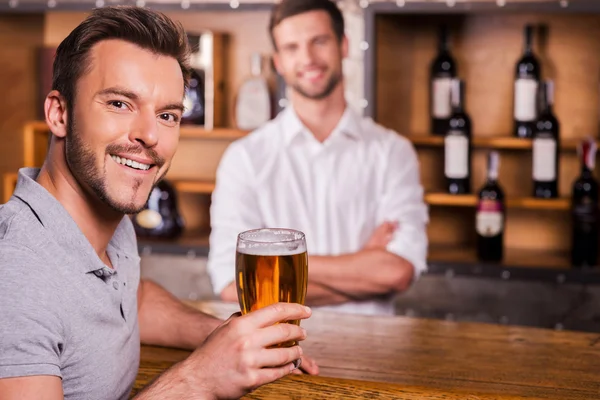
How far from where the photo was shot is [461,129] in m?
3.14

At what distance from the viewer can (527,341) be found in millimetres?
1613

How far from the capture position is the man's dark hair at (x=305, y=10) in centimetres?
260

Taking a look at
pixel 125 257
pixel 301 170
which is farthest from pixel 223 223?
pixel 125 257

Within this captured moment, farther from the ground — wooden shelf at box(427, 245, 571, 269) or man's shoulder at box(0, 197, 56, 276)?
man's shoulder at box(0, 197, 56, 276)

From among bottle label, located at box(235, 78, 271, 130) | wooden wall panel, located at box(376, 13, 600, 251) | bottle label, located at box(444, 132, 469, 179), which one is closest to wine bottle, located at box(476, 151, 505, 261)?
bottle label, located at box(444, 132, 469, 179)

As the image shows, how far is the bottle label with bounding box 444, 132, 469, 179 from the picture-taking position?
3109mm

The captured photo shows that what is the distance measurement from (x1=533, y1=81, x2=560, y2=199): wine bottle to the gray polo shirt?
2083 millimetres

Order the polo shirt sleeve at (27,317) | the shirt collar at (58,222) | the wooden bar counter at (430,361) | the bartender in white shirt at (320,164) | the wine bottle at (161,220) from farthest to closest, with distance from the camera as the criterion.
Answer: the wine bottle at (161,220) → the bartender in white shirt at (320,164) → the wooden bar counter at (430,361) → the shirt collar at (58,222) → the polo shirt sleeve at (27,317)

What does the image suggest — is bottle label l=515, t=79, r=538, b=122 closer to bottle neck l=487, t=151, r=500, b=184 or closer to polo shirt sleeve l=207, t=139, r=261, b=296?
bottle neck l=487, t=151, r=500, b=184

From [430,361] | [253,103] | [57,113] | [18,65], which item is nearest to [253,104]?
[253,103]

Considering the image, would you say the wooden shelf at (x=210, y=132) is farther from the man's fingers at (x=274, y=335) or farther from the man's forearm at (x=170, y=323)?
the man's fingers at (x=274, y=335)

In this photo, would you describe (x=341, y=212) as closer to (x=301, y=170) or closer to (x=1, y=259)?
(x=301, y=170)

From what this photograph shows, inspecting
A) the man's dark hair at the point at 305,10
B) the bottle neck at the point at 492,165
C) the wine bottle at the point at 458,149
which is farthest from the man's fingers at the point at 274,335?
the wine bottle at the point at 458,149

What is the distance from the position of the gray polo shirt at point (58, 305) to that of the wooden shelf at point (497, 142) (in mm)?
2038
